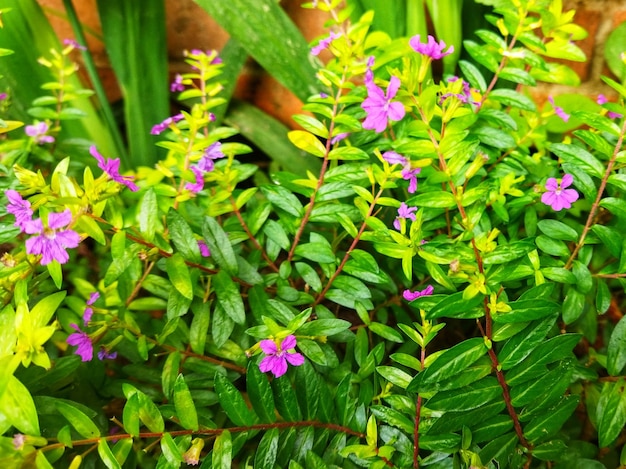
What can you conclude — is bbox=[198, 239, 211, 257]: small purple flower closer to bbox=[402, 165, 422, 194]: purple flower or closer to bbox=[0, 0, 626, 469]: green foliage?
bbox=[0, 0, 626, 469]: green foliage

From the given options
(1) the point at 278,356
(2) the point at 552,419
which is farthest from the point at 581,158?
(1) the point at 278,356

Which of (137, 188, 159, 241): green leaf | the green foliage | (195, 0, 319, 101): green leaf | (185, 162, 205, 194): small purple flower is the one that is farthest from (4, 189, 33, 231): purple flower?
(195, 0, 319, 101): green leaf

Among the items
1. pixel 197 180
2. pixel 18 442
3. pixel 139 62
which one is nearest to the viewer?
pixel 18 442

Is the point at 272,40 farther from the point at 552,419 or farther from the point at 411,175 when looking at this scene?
the point at 552,419

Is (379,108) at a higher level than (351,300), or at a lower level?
higher

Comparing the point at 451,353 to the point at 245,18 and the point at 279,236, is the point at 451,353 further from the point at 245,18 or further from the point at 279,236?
the point at 245,18

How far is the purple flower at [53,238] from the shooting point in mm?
473

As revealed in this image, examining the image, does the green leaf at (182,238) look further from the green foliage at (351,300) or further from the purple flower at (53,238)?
the purple flower at (53,238)

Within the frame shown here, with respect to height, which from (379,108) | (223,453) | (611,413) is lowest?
(611,413)

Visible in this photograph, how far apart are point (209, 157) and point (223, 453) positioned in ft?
1.23

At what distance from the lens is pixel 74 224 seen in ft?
1.67

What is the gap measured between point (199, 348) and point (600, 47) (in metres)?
0.93

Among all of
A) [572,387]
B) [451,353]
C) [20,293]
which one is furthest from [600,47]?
[20,293]

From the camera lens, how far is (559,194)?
1.99 ft
